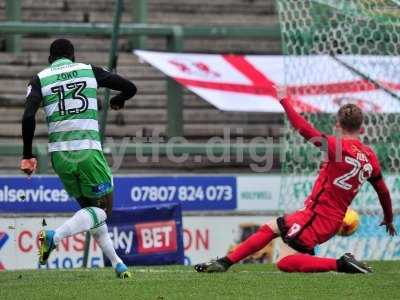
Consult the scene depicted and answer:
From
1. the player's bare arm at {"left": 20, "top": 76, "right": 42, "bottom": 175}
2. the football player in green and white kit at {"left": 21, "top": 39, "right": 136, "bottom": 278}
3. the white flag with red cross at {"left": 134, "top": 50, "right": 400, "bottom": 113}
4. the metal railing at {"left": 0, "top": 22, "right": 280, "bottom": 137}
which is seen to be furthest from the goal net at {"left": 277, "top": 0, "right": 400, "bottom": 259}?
the player's bare arm at {"left": 20, "top": 76, "right": 42, "bottom": 175}

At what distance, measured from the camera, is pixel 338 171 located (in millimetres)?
9812

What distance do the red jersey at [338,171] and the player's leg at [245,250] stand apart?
399 mm

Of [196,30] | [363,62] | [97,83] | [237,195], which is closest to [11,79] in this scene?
[196,30]

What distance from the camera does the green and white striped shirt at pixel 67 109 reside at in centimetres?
946

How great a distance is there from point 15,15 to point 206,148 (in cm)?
351

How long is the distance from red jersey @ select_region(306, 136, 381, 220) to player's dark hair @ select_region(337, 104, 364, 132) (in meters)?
0.12

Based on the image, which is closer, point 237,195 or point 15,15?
point 237,195

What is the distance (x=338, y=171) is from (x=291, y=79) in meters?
5.35

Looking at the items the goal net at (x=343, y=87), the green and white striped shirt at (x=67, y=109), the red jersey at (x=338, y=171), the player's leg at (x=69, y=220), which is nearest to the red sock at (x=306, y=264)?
the red jersey at (x=338, y=171)

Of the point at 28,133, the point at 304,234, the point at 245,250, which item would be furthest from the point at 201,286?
the point at 28,133

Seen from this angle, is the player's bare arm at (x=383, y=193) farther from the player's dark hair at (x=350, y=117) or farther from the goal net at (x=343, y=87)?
the goal net at (x=343, y=87)

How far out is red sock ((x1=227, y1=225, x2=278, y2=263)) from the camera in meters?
9.81

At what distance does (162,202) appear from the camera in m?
14.6

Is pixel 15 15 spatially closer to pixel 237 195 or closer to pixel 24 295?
pixel 237 195
